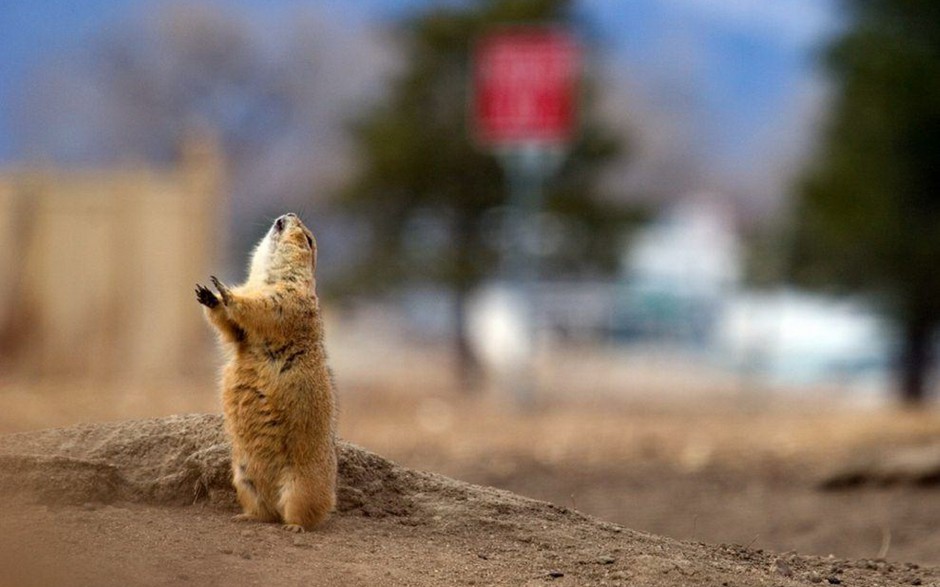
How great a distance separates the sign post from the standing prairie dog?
52.0 feet

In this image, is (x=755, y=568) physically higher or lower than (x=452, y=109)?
lower

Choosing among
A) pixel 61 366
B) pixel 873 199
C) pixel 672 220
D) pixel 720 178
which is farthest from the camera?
pixel 720 178

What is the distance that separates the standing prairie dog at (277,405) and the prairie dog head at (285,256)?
7 cm

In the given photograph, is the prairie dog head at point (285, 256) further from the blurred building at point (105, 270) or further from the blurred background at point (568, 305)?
the blurred building at point (105, 270)

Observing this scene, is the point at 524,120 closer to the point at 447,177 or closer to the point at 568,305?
the point at 447,177

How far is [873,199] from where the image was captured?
22.4 meters

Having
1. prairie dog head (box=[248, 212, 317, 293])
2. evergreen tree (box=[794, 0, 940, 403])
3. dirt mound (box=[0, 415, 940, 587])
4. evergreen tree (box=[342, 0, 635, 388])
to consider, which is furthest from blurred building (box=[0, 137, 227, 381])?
prairie dog head (box=[248, 212, 317, 293])

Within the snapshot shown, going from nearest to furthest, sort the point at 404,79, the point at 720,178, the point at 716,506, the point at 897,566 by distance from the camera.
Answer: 1. the point at 897,566
2. the point at 716,506
3. the point at 404,79
4. the point at 720,178

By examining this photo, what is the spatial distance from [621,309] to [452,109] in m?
19.3

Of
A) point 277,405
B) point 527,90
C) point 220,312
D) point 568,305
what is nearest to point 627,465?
point 277,405

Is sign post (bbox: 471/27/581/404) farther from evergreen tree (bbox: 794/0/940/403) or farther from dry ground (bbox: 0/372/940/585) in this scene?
evergreen tree (bbox: 794/0/940/403)

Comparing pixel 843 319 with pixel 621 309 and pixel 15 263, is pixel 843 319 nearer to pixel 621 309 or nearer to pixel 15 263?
pixel 621 309

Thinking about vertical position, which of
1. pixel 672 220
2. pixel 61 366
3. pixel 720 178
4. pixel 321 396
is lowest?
pixel 321 396

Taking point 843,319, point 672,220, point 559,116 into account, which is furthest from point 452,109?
point 672,220
